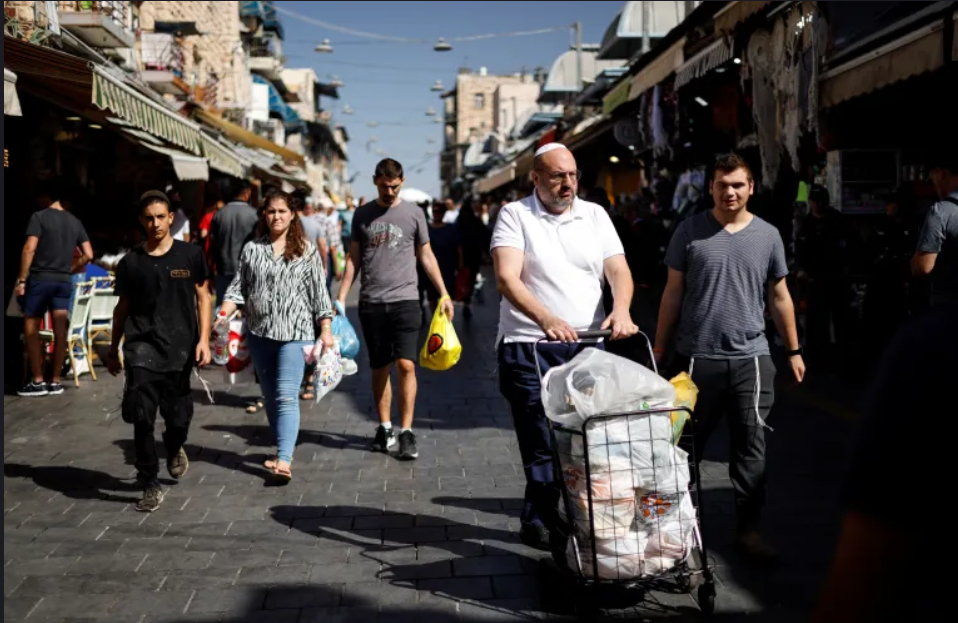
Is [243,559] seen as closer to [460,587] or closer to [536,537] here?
[460,587]

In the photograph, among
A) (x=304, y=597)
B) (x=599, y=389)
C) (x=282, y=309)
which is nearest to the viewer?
(x=599, y=389)

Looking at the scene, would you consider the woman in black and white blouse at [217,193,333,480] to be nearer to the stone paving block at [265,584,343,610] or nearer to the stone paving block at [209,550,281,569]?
the stone paving block at [209,550,281,569]

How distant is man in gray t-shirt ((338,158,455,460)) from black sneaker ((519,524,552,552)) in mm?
1937

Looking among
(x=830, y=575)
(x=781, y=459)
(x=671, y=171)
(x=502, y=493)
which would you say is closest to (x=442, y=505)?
(x=502, y=493)

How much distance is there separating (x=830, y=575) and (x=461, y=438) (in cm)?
588

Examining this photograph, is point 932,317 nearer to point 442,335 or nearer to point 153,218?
point 442,335

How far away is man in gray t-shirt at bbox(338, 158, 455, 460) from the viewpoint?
260 inches

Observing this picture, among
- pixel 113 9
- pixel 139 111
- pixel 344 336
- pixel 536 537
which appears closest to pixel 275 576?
pixel 536 537

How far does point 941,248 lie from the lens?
5527 millimetres

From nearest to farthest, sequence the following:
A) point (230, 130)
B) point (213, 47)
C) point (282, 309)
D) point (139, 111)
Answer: point (282, 309), point (139, 111), point (230, 130), point (213, 47)

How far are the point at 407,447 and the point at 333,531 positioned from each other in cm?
153

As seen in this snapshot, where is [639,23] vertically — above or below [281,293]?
above

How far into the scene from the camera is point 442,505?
553 cm

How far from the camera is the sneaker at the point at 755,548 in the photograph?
4.46 m
